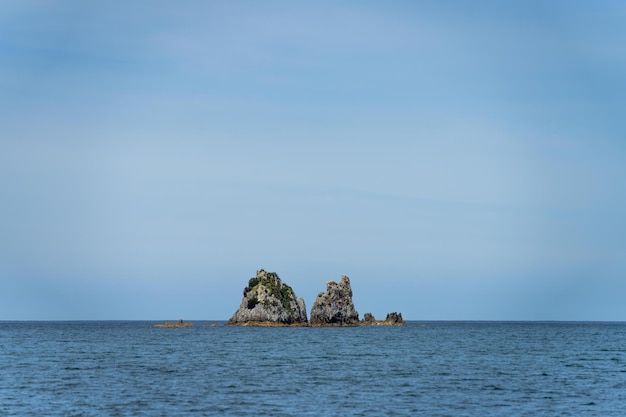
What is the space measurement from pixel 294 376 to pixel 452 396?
845 inches

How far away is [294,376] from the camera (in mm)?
75312

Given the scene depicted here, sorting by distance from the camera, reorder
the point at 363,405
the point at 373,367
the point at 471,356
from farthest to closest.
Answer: the point at 471,356 < the point at 373,367 < the point at 363,405

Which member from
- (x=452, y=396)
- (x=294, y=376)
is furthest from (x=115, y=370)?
(x=452, y=396)

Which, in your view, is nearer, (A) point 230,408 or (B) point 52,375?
(A) point 230,408

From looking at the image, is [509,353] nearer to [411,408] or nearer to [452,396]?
[452,396]

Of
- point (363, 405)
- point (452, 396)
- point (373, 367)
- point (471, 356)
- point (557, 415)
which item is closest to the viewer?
point (557, 415)

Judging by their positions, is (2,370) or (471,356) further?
(471,356)

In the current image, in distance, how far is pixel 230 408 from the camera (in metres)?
51.8

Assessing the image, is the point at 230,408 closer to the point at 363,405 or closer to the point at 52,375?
the point at 363,405

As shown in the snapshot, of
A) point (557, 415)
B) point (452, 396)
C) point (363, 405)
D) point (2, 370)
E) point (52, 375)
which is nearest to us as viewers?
point (557, 415)

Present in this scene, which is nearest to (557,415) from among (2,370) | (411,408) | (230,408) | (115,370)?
(411,408)

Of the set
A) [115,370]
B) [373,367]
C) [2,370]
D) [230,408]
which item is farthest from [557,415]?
[2,370]

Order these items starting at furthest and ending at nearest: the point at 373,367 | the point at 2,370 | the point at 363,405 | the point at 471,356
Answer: the point at 471,356
the point at 373,367
the point at 2,370
the point at 363,405

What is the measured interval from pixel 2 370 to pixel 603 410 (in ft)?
206
